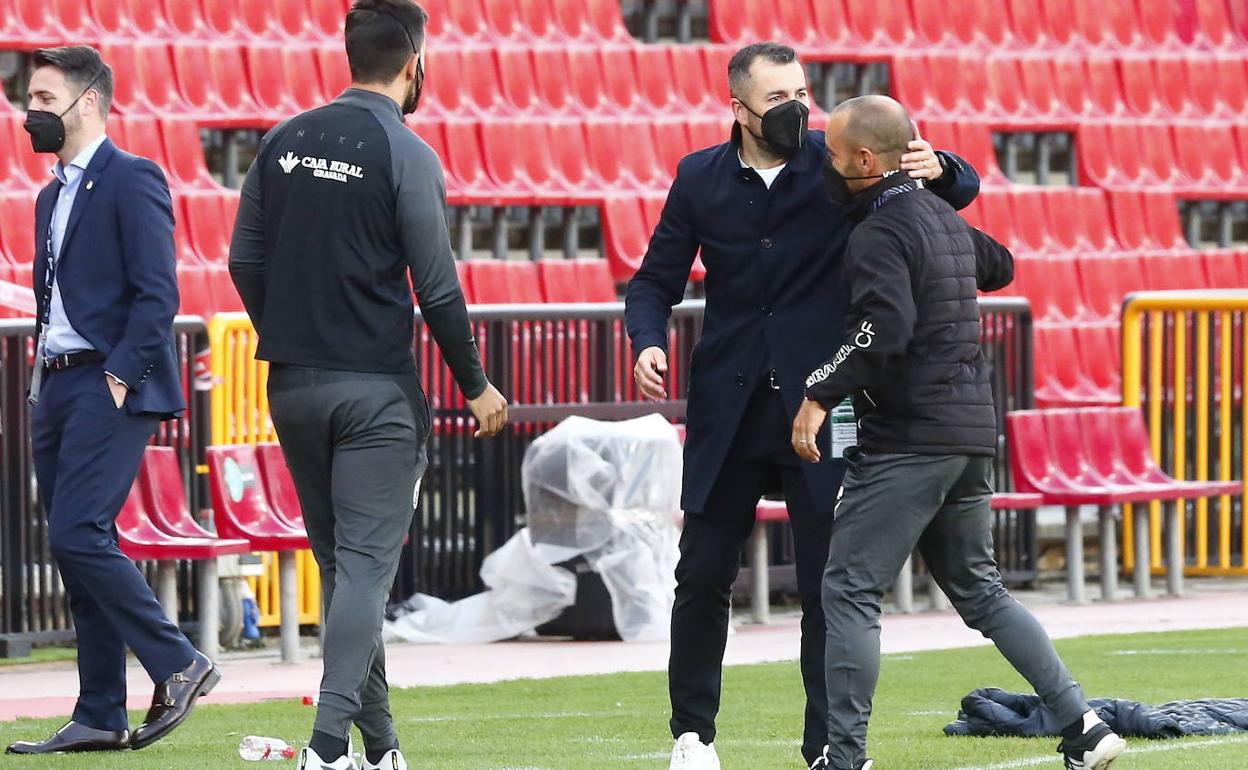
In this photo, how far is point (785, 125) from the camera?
5.54m

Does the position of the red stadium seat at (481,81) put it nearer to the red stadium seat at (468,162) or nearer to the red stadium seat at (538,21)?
the red stadium seat at (468,162)

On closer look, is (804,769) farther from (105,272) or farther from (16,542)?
(16,542)

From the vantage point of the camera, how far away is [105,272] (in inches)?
253

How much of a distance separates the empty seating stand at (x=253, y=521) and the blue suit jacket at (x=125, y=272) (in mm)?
2898

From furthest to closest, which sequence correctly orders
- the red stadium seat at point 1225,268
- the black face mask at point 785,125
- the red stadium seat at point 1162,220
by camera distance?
the red stadium seat at point 1162,220
the red stadium seat at point 1225,268
the black face mask at point 785,125

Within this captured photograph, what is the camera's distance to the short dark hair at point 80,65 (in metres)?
6.57

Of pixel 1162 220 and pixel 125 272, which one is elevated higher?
pixel 1162 220

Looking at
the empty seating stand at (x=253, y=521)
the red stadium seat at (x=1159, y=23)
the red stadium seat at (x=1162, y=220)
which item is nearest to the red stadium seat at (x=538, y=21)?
the red stadium seat at (x=1162, y=220)

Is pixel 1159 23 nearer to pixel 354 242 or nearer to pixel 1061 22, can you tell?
pixel 1061 22

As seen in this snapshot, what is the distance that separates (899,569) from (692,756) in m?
0.83

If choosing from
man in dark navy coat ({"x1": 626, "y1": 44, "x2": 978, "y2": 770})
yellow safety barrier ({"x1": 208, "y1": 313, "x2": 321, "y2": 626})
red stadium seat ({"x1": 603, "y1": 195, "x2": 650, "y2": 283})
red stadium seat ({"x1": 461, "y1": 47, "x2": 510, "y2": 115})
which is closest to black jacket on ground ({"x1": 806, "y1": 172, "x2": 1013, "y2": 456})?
man in dark navy coat ({"x1": 626, "y1": 44, "x2": 978, "y2": 770})

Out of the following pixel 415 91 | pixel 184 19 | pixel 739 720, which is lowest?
pixel 739 720

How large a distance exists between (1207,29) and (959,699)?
12708mm

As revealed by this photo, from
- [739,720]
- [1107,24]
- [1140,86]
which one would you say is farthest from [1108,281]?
[739,720]
